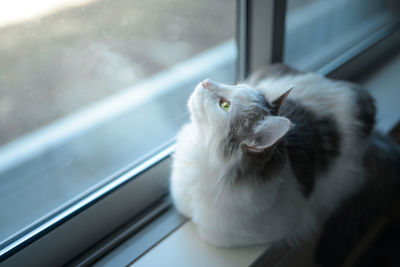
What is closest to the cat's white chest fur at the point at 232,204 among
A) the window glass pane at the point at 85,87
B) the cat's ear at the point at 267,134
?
the cat's ear at the point at 267,134

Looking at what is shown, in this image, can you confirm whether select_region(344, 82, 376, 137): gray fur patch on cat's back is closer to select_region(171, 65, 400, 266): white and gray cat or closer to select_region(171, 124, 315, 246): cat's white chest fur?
select_region(171, 65, 400, 266): white and gray cat

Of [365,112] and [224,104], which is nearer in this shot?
[224,104]

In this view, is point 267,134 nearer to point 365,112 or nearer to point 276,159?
point 276,159

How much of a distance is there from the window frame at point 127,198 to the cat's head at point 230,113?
0.26m

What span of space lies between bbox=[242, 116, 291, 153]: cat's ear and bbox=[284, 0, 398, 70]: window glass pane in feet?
2.50

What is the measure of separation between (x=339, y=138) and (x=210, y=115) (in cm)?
41

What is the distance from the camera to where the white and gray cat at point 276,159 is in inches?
27.7

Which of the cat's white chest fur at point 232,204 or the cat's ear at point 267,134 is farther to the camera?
the cat's white chest fur at point 232,204

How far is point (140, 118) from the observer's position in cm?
101

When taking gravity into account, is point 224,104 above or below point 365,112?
above

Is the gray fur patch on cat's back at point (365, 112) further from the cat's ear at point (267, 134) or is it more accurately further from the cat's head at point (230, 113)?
the cat's ear at point (267, 134)

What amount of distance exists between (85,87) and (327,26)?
3.78 feet

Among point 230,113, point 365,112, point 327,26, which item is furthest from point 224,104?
point 327,26

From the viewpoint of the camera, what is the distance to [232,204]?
740mm
